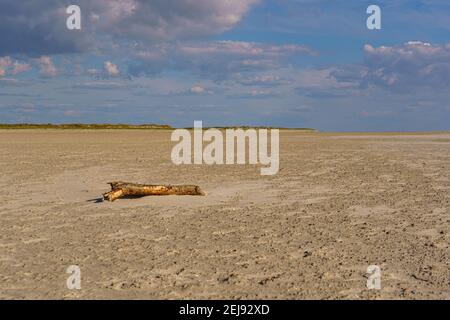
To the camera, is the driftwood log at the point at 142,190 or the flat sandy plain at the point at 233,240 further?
the driftwood log at the point at 142,190

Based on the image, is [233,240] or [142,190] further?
[142,190]

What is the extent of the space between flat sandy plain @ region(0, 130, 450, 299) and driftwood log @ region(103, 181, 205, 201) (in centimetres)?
27

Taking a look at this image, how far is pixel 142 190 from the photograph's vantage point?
A: 13367 millimetres

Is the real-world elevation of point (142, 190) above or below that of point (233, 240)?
above

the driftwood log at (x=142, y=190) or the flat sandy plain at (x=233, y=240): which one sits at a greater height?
the driftwood log at (x=142, y=190)

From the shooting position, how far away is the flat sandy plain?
20.9ft

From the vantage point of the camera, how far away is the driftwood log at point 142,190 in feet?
42.7

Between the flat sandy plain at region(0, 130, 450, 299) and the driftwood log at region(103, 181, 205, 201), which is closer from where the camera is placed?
the flat sandy plain at region(0, 130, 450, 299)

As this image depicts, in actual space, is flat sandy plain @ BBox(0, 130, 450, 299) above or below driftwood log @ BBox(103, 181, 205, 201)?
below

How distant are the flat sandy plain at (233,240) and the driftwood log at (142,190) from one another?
0.89 ft

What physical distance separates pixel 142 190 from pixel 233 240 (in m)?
5.11

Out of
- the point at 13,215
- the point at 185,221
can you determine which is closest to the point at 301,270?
the point at 185,221

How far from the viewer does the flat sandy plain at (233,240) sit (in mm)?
6355
